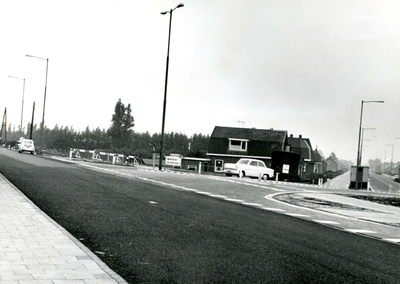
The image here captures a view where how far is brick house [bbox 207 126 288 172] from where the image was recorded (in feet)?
197

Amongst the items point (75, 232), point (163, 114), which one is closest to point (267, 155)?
point (163, 114)

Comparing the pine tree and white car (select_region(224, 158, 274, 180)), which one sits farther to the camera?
the pine tree

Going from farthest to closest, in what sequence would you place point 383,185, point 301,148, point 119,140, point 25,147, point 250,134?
point 119,140
point 301,148
point 383,185
point 250,134
point 25,147

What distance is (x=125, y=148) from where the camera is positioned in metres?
111

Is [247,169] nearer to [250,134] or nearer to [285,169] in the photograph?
[285,169]

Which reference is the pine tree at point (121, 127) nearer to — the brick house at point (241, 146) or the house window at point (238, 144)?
the brick house at point (241, 146)

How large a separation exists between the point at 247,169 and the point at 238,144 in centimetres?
2514

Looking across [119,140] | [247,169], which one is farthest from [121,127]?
[247,169]

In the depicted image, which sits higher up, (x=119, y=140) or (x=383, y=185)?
(x=119, y=140)

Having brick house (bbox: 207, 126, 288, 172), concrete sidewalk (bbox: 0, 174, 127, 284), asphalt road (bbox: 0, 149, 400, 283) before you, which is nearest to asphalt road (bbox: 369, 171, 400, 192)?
brick house (bbox: 207, 126, 288, 172)

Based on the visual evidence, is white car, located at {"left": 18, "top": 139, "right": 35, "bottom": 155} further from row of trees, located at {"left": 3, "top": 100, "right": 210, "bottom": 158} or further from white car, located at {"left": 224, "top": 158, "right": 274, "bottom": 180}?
row of trees, located at {"left": 3, "top": 100, "right": 210, "bottom": 158}

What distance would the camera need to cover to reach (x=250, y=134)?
62.7 metres

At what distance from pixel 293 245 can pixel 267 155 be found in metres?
53.3

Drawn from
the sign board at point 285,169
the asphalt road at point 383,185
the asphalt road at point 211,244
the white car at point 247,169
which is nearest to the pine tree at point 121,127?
the asphalt road at point 383,185
